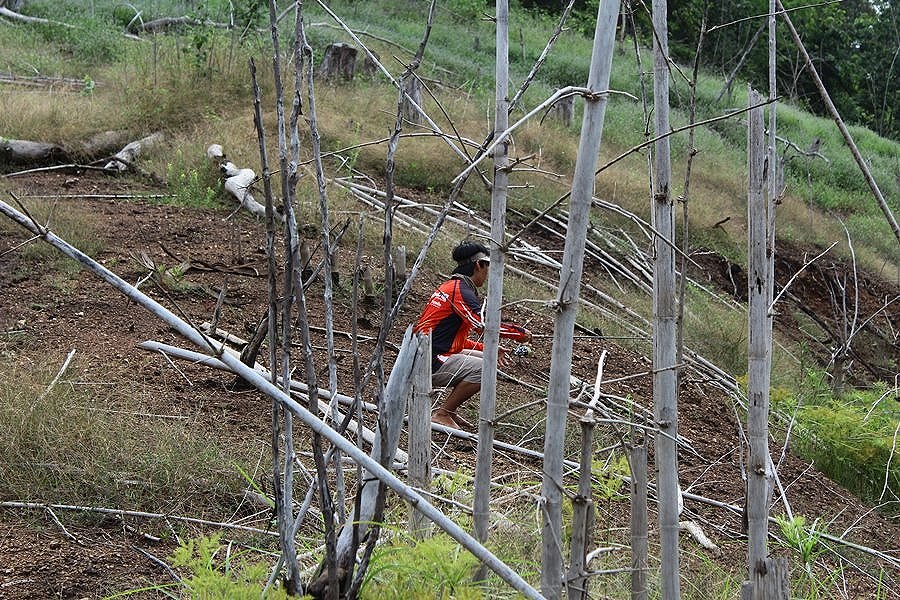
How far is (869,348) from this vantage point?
10492 mm

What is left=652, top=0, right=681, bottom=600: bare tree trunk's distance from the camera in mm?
1981

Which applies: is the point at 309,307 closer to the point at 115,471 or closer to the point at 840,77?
the point at 115,471

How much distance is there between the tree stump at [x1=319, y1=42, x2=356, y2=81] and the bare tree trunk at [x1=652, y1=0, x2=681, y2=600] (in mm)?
10599

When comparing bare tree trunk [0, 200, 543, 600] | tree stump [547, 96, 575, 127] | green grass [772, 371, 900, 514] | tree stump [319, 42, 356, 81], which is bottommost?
green grass [772, 371, 900, 514]

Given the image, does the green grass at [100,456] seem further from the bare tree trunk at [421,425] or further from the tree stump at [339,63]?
the tree stump at [339,63]

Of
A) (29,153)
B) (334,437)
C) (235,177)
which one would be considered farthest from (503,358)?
(29,153)

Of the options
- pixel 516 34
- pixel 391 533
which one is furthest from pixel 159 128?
pixel 516 34

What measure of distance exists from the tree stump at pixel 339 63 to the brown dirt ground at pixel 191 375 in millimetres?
4776

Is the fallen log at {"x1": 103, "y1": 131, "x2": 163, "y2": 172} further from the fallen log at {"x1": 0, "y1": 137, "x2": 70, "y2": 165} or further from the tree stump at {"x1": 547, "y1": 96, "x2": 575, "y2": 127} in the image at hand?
the tree stump at {"x1": 547, "y1": 96, "x2": 575, "y2": 127}

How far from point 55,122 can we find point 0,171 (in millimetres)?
986

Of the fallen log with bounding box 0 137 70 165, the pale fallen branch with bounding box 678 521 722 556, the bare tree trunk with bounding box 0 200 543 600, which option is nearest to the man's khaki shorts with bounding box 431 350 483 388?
the pale fallen branch with bounding box 678 521 722 556

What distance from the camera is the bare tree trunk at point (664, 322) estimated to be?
1.98 meters

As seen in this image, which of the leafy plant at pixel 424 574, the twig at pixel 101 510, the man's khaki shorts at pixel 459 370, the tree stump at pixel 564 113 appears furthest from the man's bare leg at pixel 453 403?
the tree stump at pixel 564 113

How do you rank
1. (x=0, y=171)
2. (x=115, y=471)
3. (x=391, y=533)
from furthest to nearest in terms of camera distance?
1. (x=0, y=171)
2. (x=115, y=471)
3. (x=391, y=533)
